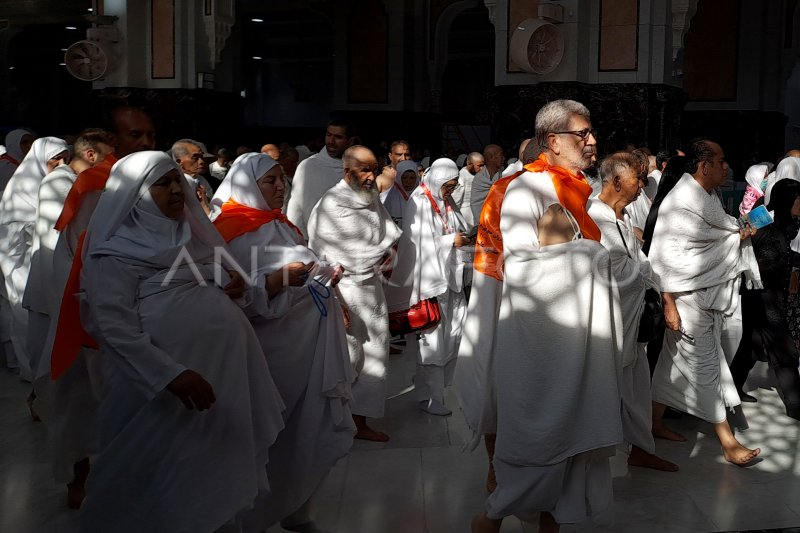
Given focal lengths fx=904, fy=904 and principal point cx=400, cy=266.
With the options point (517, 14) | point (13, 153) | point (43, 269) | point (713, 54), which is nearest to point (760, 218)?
point (43, 269)

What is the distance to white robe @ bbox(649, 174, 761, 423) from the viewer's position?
460 centimetres

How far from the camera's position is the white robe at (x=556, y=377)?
3152 mm

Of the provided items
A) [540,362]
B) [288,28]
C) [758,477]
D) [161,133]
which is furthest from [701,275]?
[288,28]

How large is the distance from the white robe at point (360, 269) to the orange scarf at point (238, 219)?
1352 millimetres

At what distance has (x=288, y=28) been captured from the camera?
26.3 meters

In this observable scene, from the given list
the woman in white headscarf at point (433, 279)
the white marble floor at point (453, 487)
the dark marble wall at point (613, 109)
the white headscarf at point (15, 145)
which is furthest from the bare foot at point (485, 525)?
the dark marble wall at point (613, 109)

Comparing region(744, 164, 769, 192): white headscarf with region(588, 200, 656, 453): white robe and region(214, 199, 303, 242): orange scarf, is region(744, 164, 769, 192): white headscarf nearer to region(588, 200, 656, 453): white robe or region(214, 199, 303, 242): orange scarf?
region(588, 200, 656, 453): white robe

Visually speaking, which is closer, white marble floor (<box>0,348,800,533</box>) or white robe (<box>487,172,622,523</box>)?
white robe (<box>487,172,622,523</box>)

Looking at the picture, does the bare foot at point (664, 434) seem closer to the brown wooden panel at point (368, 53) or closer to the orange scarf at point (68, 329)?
the orange scarf at point (68, 329)

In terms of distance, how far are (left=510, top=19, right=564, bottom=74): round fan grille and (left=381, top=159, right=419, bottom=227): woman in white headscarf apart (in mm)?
3012

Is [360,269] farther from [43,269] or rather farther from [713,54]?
[713,54]

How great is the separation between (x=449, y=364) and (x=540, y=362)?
266 centimetres

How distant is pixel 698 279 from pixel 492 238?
1.39 metres

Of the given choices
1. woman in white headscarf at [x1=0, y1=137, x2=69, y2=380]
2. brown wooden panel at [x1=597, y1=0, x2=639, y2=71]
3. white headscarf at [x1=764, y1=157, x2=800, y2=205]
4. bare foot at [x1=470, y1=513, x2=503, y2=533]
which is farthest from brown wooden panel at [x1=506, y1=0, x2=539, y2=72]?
bare foot at [x1=470, y1=513, x2=503, y2=533]
